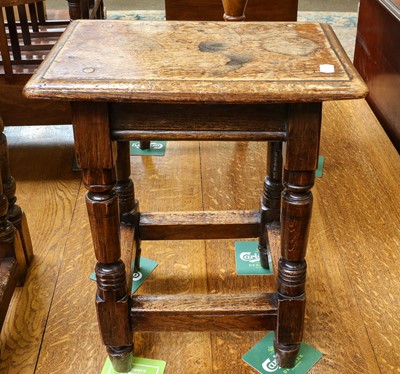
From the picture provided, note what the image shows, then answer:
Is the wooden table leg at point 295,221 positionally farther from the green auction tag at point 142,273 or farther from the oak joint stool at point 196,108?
the green auction tag at point 142,273

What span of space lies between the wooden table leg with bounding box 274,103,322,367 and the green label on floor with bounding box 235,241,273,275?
0.30m

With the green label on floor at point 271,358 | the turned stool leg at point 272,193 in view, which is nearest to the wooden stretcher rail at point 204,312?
the green label on floor at point 271,358

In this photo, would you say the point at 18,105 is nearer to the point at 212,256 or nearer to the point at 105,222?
the point at 212,256

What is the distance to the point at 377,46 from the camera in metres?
2.27

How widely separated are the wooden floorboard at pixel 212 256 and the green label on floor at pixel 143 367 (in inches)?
0.7

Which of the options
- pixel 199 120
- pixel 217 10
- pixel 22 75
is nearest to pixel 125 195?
pixel 199 120

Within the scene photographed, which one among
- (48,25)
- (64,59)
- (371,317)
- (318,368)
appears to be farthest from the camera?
(48,25)

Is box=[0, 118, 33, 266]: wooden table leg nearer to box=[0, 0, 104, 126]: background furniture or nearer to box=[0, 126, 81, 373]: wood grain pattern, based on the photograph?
box=[0, 126, 81, 373]: wood grain pattern

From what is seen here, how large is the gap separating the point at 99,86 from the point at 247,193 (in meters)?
1.00

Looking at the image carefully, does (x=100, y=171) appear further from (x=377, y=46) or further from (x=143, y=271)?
(x=377, y=46)

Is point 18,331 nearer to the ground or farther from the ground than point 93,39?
nearer to the ground

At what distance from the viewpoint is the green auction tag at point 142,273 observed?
4.74 feet

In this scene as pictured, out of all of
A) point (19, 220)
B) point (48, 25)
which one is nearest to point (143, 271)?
point (19, 220)

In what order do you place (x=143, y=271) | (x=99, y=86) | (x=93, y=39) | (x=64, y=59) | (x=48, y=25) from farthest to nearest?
(x=48, y=25), (x=143, y=271), (x=93, y=39), (x=64, y=59), (x=99, y=86)
